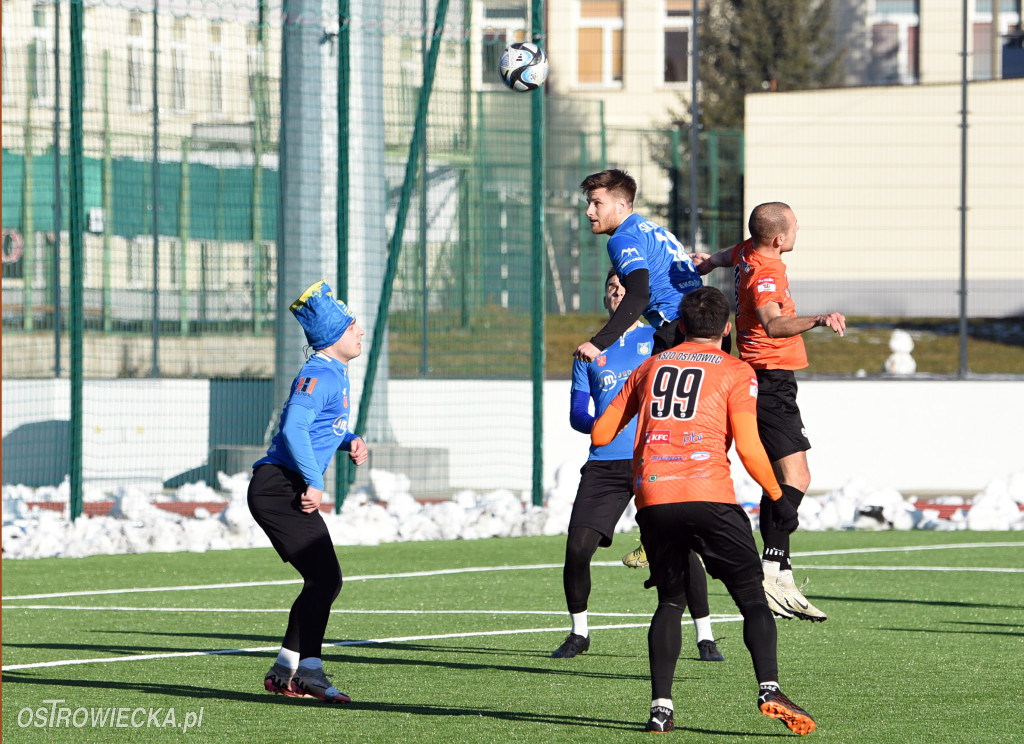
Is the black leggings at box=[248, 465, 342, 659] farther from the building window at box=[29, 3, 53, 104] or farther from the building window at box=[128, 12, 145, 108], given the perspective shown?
the building window at box=[29, 3, 53, 104]

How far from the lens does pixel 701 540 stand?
5.37 metres

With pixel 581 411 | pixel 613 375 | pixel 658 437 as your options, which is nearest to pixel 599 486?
pixel 581 411

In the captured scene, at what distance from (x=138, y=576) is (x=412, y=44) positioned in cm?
722

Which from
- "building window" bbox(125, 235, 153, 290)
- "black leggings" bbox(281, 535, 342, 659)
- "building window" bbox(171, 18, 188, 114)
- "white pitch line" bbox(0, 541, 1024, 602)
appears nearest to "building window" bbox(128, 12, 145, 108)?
"building window" bbox(171, 18, 188, 114)

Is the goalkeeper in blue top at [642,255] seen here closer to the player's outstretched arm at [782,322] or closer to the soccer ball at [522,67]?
the player's outstretched arm at [782,322]

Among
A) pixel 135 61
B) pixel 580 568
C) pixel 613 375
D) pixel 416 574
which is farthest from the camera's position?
pixel 135 61

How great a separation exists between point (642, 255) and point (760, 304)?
77 cm

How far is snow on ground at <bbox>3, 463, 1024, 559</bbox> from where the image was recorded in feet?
41.7

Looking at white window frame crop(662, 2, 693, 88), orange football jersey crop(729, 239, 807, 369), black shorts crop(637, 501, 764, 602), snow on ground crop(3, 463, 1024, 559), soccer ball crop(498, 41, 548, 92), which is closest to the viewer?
black shorts crop(637, 501, 764, 602)

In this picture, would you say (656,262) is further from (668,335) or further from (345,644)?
(345,644)

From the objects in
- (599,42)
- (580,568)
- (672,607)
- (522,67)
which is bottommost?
(580,568)

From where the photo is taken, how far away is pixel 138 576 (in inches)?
439

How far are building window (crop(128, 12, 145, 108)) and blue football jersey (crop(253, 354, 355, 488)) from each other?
33.0 feet

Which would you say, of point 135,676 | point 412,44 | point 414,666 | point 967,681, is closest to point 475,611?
point 414,666
